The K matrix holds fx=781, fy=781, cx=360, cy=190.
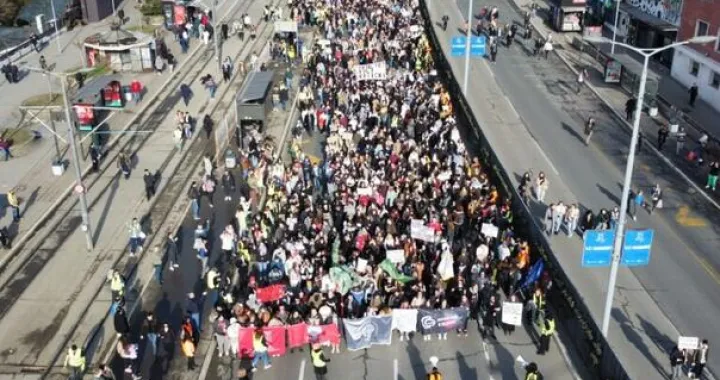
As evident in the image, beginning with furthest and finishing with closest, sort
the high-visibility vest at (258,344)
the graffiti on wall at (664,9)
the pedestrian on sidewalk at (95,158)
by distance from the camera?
the graffiti on wall at (664,9) < the pedestrian on sidewalk at (95,158) < the high-visibility vest at (258,344)

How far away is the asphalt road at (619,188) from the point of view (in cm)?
2453

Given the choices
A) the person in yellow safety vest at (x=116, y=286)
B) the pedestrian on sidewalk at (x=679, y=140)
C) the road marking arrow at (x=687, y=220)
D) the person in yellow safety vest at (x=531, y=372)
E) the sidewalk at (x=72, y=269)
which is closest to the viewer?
the person in yellow safety vest at (x=531, y=372)

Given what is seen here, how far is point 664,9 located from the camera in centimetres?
5197

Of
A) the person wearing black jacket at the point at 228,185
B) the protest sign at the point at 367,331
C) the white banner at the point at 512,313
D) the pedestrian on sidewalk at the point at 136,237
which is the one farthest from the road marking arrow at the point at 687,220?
the pedestrian on sidewalk at the point at 136,237

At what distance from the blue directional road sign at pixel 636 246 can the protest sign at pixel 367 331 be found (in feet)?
22.2

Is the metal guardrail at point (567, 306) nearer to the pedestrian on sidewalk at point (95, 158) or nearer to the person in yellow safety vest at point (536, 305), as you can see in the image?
the person in yellow safety vest at point (536, 305)

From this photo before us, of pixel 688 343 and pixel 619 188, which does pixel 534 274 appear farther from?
pixel 619 188

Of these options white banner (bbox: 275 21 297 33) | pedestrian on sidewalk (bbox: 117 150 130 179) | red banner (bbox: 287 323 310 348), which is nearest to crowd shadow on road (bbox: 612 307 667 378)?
red banner (bbox: 287 323 310 348)

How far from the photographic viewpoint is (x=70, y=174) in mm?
35188

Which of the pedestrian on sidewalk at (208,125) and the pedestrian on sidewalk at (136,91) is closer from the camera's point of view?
the pedestrian on sidewalk at (208,125)

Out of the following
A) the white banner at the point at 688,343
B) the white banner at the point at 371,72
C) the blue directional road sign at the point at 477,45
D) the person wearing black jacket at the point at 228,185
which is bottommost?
the person wearing black jacket at the point at 228,185

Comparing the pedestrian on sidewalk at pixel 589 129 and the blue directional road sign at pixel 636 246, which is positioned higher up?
the blue directional road sign at pixel 636 246

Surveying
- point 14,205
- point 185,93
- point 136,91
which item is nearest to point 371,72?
point 185,93

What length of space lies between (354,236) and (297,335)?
17.3ft
